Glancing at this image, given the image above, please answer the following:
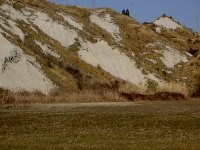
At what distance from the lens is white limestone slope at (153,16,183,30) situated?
170 meters

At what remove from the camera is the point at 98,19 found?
408 ft

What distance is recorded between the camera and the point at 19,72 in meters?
73.2

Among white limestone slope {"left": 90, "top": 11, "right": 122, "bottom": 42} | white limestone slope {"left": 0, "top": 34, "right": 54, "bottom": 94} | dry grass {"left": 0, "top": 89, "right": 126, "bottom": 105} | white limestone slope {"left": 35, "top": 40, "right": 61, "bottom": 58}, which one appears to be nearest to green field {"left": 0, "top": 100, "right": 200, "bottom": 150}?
dry grass {"left": 0, "top": 89, "right": 126, "bottom": 105}

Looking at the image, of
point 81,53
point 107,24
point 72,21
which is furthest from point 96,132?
point 107,24

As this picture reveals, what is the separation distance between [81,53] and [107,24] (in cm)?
3182

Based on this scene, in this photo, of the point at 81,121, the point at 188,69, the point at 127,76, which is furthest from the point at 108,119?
the point at 188,69

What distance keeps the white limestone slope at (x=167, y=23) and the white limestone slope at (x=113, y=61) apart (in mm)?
72621

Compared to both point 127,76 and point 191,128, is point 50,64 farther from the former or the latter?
point 191,128

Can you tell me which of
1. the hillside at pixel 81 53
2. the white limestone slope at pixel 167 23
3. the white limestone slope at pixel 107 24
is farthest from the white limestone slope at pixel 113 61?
the white limestone slope at pixel 167 23

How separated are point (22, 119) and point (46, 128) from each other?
7.25 meters

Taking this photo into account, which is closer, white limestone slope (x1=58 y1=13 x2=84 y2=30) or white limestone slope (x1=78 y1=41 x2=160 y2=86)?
white limestone slope (x1=78 y1=41 x2=160 y2=86)

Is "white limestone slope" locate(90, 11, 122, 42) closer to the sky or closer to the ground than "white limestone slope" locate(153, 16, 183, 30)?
closer to the ground

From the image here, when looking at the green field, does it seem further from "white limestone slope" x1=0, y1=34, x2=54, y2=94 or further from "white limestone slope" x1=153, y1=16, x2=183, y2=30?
"white limestone slope" x1=153, y1=16, x2=183, y2=30

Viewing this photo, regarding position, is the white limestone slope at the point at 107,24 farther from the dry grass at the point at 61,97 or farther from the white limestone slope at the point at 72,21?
the dry grass at the point at 61,97
